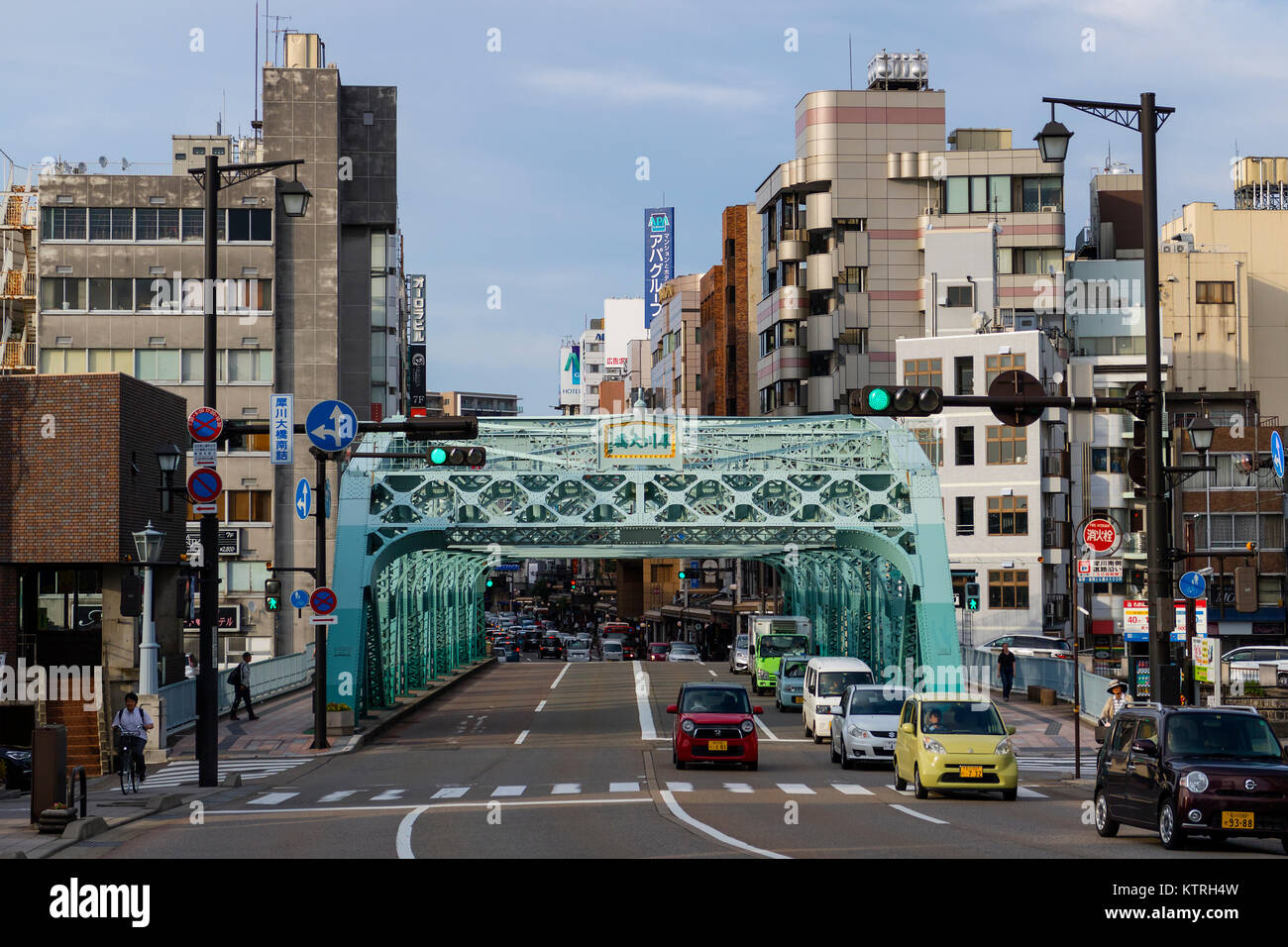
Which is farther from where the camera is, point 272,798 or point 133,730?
point 133,730

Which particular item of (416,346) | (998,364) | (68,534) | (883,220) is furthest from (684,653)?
(416,346)

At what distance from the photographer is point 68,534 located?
114ft

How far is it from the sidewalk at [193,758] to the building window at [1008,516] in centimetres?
2641

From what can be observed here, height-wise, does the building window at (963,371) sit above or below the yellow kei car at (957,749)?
above

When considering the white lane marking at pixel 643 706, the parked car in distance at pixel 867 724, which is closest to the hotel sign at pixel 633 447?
the white lane marking at pixel 643 706

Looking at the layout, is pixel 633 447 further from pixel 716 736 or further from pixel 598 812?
pixel 598 812

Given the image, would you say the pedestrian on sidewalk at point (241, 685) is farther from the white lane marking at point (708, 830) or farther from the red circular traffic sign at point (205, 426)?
the white lane marking at point (708, 830)

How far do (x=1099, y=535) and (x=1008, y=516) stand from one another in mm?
45908

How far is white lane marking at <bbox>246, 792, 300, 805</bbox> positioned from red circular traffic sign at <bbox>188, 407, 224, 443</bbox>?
235 inches

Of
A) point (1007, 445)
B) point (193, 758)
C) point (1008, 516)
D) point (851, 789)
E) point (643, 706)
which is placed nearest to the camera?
point (851, 789)

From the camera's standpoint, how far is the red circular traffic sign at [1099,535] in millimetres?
29672

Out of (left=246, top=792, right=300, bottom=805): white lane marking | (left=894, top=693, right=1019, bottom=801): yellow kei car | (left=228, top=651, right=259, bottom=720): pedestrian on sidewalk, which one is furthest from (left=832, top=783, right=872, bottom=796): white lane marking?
(left=228, top=651, right=259, bottom=720): pedestrian on sidewalk

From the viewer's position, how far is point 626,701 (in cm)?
5622

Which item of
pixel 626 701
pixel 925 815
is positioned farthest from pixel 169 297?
pixel 925 815
